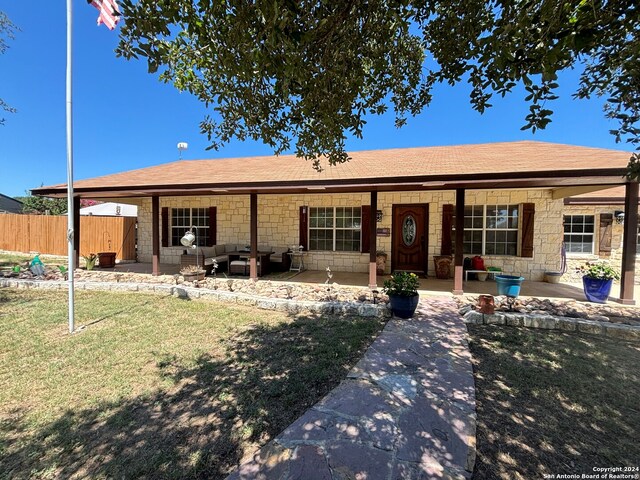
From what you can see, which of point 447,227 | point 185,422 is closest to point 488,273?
point 447,227

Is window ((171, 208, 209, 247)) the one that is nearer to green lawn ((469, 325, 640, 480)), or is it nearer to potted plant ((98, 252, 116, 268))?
potted plant ((98, 252, 116, 268))

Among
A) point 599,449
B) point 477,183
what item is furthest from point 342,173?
point 599,449

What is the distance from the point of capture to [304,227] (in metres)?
10.4

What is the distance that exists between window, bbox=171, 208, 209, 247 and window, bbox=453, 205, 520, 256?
9.47 metres

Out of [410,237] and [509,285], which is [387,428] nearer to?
[509,285]

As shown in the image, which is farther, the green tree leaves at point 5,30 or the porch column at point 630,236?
the green tree leaves at point 5,30

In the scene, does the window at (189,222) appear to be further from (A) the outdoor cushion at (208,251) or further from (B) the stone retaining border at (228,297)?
(B) the stone retaining border at (228,297)

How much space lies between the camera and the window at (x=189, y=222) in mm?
11438

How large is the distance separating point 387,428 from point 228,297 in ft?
15.7

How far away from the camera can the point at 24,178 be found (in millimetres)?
35469

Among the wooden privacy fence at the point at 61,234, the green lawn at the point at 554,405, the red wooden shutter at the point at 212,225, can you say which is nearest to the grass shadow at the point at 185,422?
the green lawn at the point at 554,405

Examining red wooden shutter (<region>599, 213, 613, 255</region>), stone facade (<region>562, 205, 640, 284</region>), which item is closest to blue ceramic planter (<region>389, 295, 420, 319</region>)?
stone facade (<region>562, 205, 640, 284</region>)

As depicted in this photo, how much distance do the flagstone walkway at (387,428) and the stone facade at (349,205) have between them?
611 centimetres

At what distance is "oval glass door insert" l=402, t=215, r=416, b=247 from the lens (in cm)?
948
